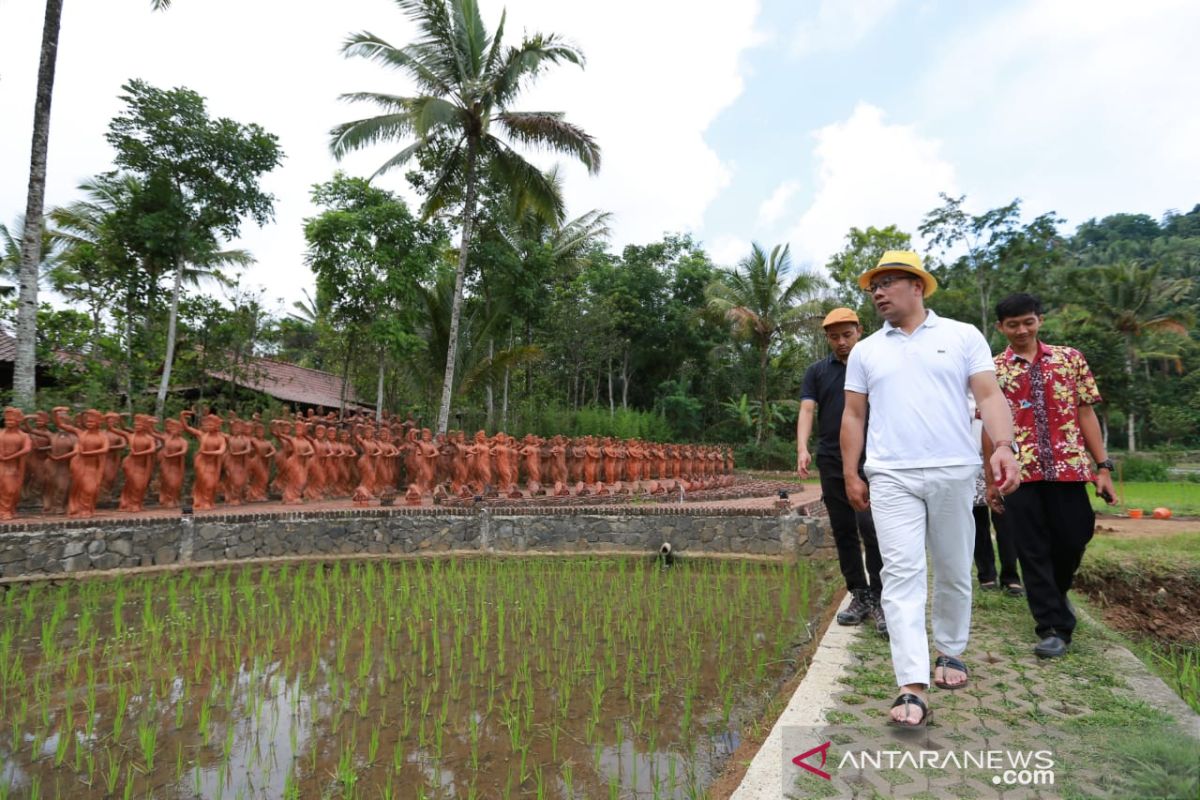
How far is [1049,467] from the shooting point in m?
2.99

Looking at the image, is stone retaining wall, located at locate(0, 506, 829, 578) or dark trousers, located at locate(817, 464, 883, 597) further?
stone retaining wall, located at locate(0, 506, 829, 578)

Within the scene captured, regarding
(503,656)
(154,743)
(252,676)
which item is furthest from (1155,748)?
(252,676)

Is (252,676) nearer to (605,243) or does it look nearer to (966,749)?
(966,749)

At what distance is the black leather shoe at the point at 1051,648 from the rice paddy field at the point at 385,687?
46.5 inches

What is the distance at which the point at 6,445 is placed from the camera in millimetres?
A: 6820

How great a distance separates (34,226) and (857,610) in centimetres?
1091

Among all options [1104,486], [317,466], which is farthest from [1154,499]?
[317,466]

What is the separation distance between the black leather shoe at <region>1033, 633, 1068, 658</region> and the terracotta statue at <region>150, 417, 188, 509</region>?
865cm

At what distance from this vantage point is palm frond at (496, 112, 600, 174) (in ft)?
41.1

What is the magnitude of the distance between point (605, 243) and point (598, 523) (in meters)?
18.0

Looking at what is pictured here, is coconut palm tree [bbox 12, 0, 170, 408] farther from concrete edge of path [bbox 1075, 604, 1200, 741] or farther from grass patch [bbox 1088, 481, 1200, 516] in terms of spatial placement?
grass patch [bbox 1088, 481, 1200, 516]

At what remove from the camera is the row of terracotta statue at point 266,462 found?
728cm

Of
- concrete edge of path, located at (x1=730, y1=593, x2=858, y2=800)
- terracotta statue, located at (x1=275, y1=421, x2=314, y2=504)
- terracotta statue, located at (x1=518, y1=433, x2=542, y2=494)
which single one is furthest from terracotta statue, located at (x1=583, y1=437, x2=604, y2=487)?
concrete edge of path, located at (x1=730, y1=593, x2=858, y2=800)

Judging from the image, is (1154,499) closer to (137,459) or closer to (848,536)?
(848,536)
